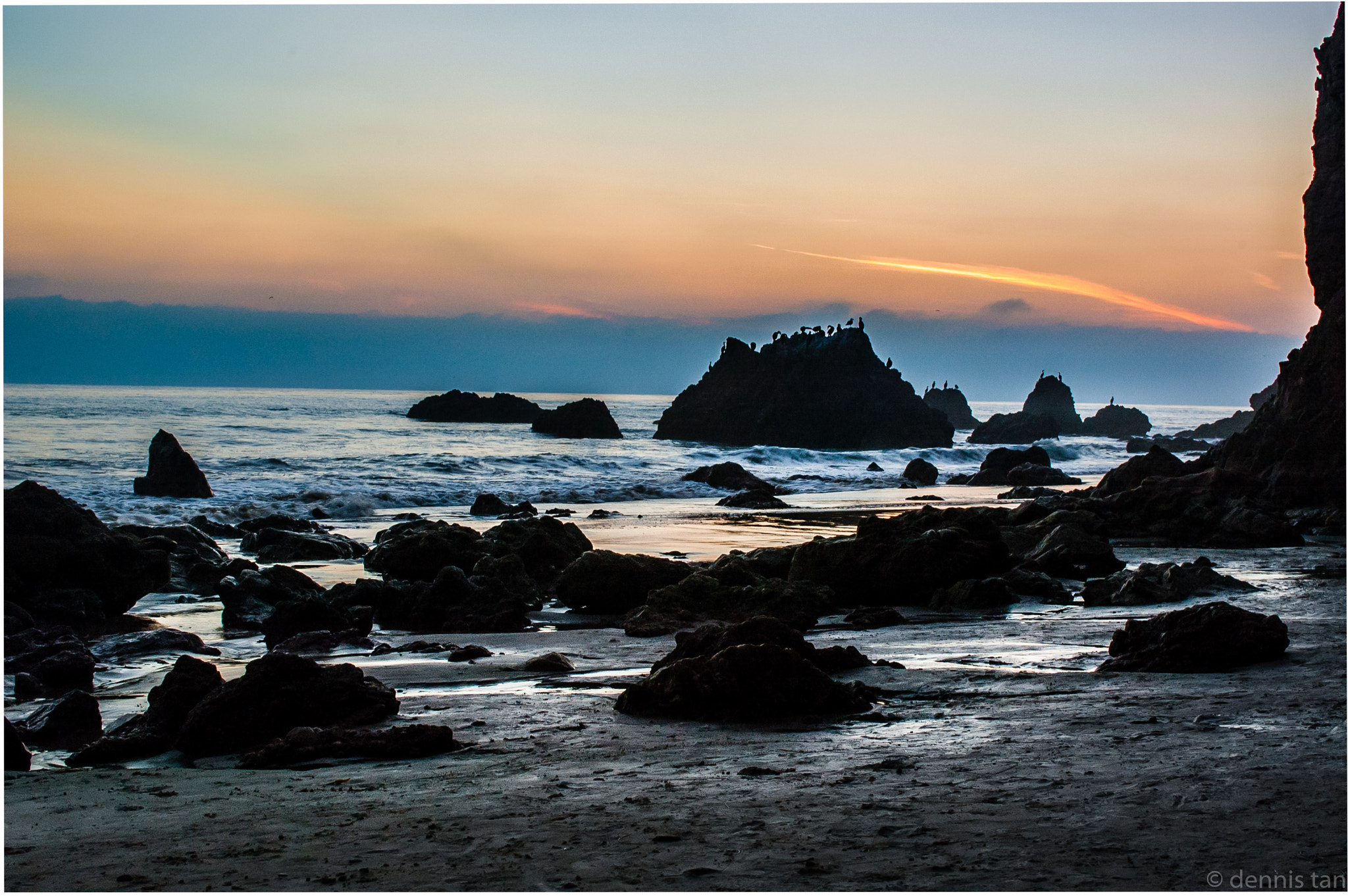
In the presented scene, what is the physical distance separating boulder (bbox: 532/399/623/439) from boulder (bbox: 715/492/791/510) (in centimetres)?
4203

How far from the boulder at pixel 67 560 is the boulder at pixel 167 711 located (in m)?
5.53

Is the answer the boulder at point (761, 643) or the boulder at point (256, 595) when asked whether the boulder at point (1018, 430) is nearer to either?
the boulder at point (256, 595)

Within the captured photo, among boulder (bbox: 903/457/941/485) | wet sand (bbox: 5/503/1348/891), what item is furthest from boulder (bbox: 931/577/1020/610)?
boulder (bbox: 903/457/941/485)

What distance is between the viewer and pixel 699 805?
4.13 m

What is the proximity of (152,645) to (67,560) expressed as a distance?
295 centimetres

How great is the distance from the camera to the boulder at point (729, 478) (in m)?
34.1

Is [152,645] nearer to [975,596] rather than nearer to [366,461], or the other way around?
[975,596]

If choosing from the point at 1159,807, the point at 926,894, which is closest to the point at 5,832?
the point at 926,894

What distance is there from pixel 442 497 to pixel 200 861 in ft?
89.1

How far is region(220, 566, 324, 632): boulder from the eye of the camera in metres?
10.8

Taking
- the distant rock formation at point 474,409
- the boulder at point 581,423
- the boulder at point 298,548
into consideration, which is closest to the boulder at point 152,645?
the boulder at point 298,548

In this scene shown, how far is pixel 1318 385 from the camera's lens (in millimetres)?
22531

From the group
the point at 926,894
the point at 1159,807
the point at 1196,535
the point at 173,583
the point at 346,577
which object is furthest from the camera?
the point at 1196,535

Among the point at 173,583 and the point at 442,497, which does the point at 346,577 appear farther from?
the point at 442,497
